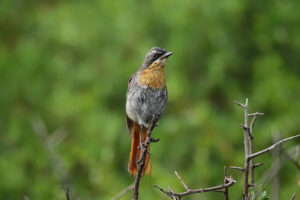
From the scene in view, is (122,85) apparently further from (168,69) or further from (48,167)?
(48,167)

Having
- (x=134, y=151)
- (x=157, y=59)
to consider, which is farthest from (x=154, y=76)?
(x=134, y=151)

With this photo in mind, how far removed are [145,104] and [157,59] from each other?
37 centimetres

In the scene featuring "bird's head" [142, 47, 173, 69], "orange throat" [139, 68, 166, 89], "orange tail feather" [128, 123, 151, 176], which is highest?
"bird's head" [142, 47, 173, 69]

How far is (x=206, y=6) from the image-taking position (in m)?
9.25

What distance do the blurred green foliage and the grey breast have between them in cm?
290

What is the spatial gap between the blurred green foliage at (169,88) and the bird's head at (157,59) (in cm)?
292

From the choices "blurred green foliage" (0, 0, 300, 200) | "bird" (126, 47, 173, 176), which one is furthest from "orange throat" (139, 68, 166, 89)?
"blurred green foliage" (0, 0, 300, 200)

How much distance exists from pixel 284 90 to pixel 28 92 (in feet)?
12.4

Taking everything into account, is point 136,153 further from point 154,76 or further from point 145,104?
point 154,76

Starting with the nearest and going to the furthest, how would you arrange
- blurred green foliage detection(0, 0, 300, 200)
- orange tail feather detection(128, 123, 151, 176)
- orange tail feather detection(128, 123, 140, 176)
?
orange tail feather detection(128, 123, 151, 176), orange tail feather detection(128, 123, 140, 176), blurred green foliage detection(0, 0, 300, 200)

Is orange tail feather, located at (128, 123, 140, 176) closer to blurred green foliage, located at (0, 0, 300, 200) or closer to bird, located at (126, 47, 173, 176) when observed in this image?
bird, located at (126, 47, 173, 176)

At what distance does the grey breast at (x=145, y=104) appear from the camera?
5059 millimetres

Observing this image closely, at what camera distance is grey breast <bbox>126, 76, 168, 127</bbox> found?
506 centimetres

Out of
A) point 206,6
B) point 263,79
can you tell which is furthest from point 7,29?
point 263,79
